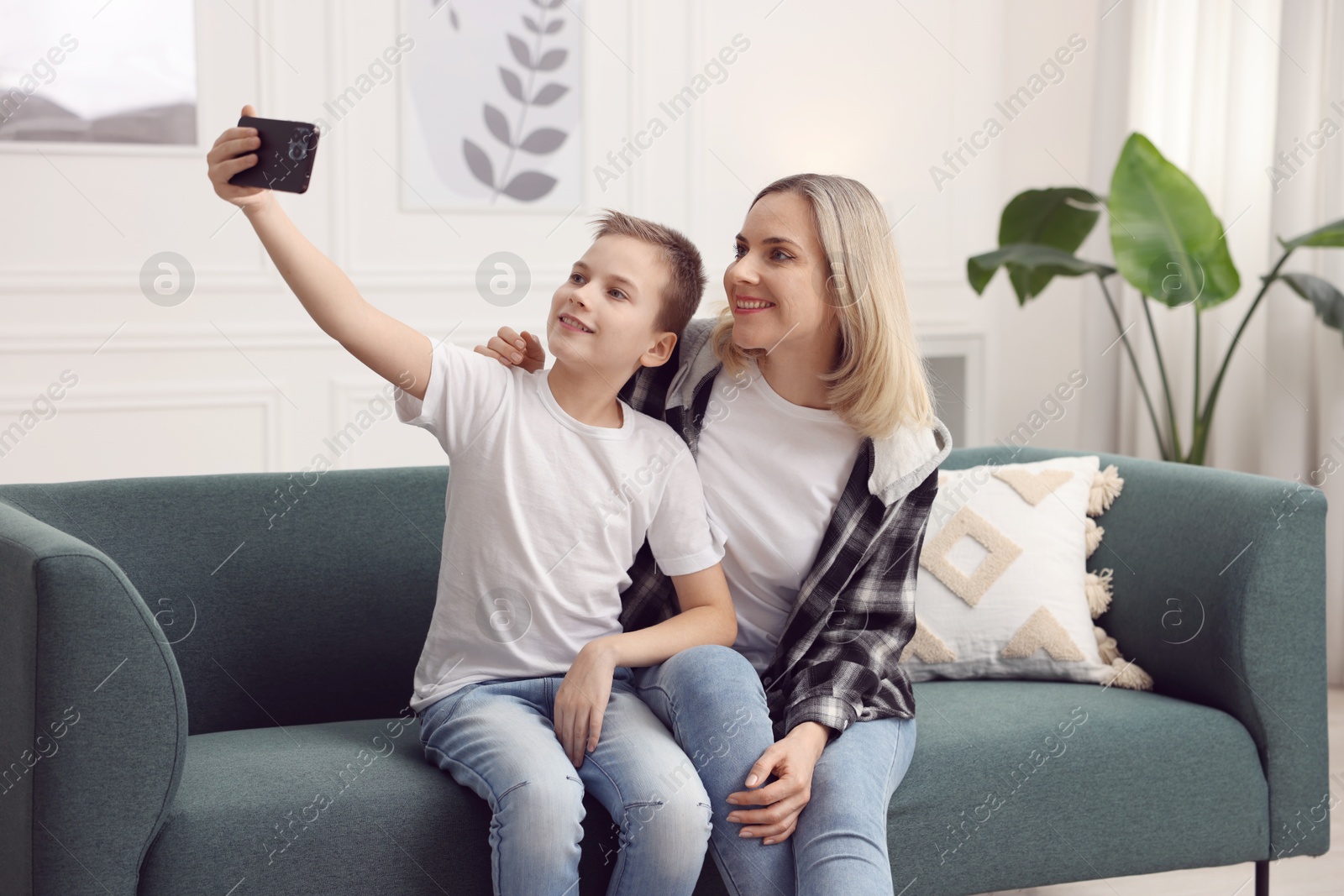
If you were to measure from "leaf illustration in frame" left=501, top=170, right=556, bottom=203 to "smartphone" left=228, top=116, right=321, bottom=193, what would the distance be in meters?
2.32

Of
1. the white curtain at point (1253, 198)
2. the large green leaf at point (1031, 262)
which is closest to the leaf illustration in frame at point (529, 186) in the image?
the large green leaf at point (1031, 262)

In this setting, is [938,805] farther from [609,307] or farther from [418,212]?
[418,212]

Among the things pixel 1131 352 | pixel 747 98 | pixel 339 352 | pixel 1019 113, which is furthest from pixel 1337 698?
pixel 339 352

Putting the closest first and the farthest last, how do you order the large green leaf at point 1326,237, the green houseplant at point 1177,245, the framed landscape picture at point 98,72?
1. the large green leaf at point 1326,237
2. the green houseplant at point 1177,245
3. the framed landscape picture at point 98,72

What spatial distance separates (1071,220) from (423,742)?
8.43 ft

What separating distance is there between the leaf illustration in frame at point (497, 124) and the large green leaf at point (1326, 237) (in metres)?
2.08

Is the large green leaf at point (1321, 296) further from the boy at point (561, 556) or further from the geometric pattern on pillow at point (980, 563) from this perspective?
the boy at point (561, 556)

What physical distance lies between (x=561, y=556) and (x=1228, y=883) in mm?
1358

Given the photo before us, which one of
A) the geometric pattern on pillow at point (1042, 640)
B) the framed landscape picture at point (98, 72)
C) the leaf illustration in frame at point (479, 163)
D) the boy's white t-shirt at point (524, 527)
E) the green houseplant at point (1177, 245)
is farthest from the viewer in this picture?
the leaf illustration in frame at point (479, 163)

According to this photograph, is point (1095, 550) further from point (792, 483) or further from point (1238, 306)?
point (1238, 306)

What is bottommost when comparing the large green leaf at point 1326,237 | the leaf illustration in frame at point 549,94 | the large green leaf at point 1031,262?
the large green leaf at point 1031,262

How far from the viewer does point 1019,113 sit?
13.0 feet

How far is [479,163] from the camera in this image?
11.2 ft

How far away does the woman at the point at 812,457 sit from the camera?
4.90 ft
